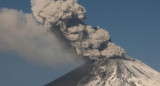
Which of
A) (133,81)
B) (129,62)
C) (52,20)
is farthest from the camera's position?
(129,62)

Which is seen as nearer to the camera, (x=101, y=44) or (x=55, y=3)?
(x=55, y=3)

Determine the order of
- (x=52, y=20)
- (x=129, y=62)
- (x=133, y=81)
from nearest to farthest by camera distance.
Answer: (x=52, y=20) → (x=133, y=81) → (x=129, y=62)

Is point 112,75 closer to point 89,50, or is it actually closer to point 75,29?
point 89,50

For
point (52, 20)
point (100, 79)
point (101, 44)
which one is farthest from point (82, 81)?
point (52, 20)

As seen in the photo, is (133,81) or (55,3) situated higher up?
(55,3)

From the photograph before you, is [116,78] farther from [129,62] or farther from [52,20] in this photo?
[52,20]

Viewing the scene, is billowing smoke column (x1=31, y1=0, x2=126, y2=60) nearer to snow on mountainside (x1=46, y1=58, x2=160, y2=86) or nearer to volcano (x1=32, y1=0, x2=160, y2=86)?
volcano (x1=32, y1=0, x2=160, y2=86)

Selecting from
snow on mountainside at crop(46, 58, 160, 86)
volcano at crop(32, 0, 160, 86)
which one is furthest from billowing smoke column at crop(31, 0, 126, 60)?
snow on mountainside at crop(46, 58, 160, 86)

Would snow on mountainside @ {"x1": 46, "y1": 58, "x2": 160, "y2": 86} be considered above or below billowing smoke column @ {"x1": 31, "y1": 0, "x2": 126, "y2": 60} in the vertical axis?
below
